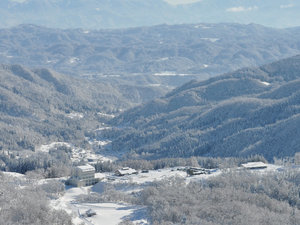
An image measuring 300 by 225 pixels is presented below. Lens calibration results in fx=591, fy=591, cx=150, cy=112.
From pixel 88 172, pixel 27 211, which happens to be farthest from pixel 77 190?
pixel 27 211

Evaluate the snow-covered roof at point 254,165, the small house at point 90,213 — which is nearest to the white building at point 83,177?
the small house at point 90,213

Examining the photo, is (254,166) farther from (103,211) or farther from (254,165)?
(103,211)

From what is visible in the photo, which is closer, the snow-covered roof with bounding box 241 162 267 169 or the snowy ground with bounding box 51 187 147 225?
the snowy ground with bounding box 51 187 147 225

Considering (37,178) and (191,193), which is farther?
(37,178)

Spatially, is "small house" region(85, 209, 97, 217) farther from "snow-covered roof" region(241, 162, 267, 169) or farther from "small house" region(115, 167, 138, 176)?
"snow-covered roof" region(241, 162, 267, 169)

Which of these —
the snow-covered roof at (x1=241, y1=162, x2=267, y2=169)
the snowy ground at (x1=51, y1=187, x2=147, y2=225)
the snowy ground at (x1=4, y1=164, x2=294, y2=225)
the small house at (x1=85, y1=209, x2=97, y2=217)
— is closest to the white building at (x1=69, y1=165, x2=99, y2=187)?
the snowy ground at (x1=4, y1=164, x2=294, y2=225)

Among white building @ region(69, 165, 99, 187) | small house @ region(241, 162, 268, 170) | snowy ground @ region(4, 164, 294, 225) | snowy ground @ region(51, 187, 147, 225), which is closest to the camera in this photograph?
snowy ground @ region(51, 187, 147, 225)

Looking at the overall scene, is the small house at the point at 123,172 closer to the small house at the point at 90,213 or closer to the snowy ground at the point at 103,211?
the snowy ground at the point at 103,211

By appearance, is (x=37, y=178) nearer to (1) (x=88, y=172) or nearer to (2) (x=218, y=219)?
(1) (x=88, y=172)
